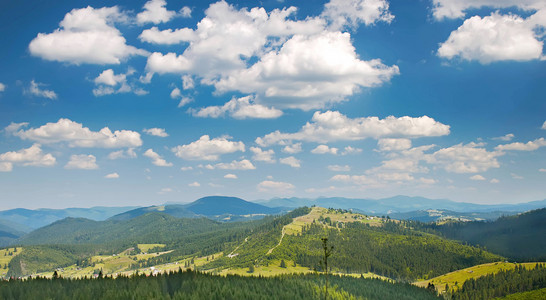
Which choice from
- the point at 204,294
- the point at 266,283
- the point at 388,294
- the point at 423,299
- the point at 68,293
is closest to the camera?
the point at 68,293

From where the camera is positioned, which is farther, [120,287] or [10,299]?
[120,287]

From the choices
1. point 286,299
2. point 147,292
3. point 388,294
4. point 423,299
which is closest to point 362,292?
point 388,294

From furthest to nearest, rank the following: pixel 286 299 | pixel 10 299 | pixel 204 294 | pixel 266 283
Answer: pixel 266 283 → pixel 286 299 → pixel 204 294 → pixel 10 299

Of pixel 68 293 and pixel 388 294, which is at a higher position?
pixel 68 293

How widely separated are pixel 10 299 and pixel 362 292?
474ft

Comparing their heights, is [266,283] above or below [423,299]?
above

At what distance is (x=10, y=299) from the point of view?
2704 inches

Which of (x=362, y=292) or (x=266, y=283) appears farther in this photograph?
(x=362, y=292)

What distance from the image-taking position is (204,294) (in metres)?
93.6

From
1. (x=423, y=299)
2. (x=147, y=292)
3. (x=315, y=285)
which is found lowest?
(x=423, y=299)

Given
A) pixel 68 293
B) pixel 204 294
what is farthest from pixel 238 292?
pixel 68 293

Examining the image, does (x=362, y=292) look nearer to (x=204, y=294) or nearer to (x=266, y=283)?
(x=266, y=283)

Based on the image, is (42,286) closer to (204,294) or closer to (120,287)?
(120,287)

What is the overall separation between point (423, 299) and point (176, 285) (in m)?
146
